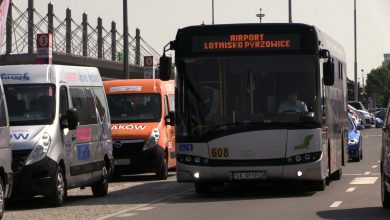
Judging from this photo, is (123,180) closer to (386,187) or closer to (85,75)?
(85,75)

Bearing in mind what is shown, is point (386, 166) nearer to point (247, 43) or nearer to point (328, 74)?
point (328, 74)

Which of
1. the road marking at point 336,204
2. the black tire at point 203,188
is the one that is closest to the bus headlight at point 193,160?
the black tire at point 203,188

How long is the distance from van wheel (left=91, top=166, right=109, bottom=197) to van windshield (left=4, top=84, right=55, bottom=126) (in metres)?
2.65

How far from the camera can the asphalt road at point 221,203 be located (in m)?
17.0

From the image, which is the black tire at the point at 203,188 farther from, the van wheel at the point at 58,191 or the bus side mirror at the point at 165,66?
the van wheel at the point at 58,191

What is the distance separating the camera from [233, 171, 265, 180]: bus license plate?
2061 cm

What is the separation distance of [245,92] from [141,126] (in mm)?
7292

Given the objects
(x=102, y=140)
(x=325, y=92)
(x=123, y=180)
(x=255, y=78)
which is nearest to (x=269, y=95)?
(x=255, y=78)

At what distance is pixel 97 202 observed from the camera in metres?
20.6

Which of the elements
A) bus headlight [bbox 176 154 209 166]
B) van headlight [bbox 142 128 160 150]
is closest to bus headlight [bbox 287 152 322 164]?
bus headlight [bbox 176 154 209 166]

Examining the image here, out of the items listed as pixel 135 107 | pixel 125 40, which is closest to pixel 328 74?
pixel 135 107

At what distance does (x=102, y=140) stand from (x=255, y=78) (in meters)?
3.36

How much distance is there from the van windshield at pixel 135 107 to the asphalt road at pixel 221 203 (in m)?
2.28

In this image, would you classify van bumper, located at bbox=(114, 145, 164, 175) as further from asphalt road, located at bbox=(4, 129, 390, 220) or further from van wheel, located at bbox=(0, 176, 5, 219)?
van wheel, located at bbox=(0, 176, 5, 219)
